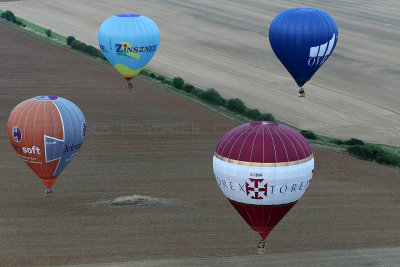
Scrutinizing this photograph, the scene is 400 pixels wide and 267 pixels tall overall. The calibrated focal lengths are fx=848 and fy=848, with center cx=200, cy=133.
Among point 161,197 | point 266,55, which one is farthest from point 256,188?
point 266,55

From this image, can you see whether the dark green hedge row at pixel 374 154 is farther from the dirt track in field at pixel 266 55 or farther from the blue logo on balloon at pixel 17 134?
the blue logo on balloon at pixel 17 134

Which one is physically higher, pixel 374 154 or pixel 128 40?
pixel 128 40

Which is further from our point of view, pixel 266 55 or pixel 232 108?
pixel 266 55

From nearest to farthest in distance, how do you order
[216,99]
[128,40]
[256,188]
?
[256,188]
[128,40]
[216,99]

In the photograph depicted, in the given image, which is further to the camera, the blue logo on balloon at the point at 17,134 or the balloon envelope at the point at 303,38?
the balloon envelope at the point at 303,38

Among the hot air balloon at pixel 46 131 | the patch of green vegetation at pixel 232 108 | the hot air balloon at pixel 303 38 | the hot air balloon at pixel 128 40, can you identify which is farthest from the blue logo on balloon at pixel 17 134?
the patch of green vegetation at pixel 232 108

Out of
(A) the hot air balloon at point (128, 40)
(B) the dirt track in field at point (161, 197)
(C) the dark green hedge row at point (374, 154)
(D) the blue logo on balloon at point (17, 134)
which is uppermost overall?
(A) the hot air balloon at point (128, 40)

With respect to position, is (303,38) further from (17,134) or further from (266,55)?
(266,55)
